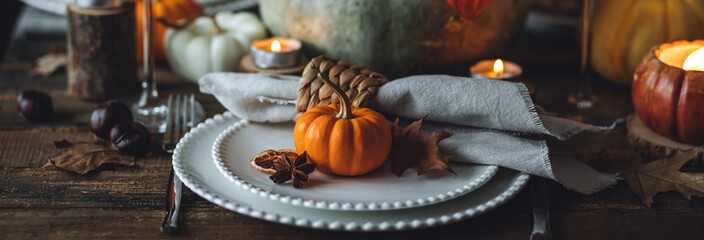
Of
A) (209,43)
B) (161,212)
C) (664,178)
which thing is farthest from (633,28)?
(161,212)

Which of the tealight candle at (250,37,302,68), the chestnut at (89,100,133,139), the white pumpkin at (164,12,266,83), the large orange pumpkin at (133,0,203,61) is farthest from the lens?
the large orange pumpkin at (133,0,203,61)

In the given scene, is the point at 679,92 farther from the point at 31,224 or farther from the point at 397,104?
the point at 31,224

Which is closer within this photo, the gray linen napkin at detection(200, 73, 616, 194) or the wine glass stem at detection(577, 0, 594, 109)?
the gray linen napkin at detection(200, 73, 616, 194)

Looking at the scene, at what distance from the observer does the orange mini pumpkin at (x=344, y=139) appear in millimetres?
861

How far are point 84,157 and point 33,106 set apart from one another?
0.81ft

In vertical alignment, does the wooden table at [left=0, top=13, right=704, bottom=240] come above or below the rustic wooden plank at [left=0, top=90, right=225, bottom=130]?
above

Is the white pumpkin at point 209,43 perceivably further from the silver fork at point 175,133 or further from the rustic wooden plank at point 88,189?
the rustic wooden plank at point 88,189

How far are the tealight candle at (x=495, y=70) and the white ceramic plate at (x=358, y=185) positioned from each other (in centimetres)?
28

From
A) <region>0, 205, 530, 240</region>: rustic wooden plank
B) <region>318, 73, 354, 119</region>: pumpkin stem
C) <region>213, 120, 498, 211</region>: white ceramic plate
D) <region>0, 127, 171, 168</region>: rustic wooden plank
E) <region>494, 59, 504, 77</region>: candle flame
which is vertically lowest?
<region>0, 127, 171, 168</region>: rustic wooden plank

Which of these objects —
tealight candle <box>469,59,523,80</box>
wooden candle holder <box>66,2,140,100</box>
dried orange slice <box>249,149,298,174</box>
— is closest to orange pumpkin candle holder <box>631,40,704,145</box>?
tealight candle <box>469,59,523,80</box>

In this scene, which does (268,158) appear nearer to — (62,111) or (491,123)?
(491,123)

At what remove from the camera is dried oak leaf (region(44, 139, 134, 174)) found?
3.23 ft

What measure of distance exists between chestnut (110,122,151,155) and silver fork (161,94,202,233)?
0.14ft

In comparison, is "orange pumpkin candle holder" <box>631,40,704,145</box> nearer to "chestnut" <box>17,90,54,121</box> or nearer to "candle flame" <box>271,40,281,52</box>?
"candle flame" <box>271,40,281,52</box>
